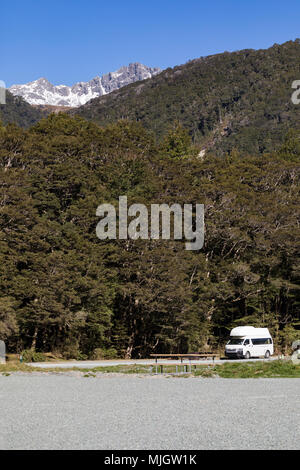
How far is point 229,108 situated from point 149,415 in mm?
175617

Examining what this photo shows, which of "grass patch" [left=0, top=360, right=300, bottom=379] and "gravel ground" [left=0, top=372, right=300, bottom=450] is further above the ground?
"gravel ground" [left=0, top=372, right=300, bottom=450]

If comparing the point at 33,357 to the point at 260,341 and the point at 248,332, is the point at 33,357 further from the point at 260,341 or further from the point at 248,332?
the point at 260,341

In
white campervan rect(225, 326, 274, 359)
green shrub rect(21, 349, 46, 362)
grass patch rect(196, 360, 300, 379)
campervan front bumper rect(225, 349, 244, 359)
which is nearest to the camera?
grass patch rect(196, 360, 300, 379)

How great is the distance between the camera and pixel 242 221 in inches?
1991

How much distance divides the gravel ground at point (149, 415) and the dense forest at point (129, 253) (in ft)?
61.0

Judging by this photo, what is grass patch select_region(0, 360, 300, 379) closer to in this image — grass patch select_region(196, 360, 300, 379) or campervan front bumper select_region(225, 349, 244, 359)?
grass patch select_region(196, 360, 300, 379)

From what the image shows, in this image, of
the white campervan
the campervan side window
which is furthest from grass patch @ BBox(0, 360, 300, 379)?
the campervan side window

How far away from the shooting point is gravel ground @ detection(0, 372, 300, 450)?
9469 millimetres

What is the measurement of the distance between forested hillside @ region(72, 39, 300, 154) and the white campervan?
97517 millimetres

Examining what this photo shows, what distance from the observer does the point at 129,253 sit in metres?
42.5

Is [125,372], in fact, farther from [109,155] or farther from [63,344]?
[109,155]

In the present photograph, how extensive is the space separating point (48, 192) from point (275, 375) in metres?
26.6

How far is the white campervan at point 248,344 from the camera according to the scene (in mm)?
37781
